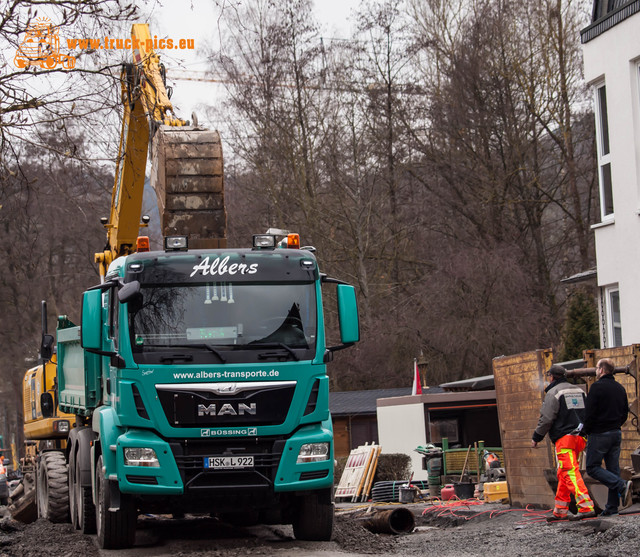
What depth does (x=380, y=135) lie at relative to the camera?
3775 cm

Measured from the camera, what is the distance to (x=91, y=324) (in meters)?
11.4

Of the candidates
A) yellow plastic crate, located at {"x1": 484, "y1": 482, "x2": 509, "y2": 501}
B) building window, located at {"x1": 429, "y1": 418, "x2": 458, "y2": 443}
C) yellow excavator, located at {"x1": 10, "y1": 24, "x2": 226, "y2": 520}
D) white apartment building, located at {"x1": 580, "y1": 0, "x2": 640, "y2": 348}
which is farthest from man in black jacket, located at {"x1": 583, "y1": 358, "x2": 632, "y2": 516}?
building window, located at {"x1": 429, "y1": 418, "x2": 458, "y2": 443}

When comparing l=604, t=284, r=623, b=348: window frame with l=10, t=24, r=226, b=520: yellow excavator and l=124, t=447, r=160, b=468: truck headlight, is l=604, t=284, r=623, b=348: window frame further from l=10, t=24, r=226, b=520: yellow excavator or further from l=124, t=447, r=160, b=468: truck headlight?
l=124, t=447, r=160, b=468: truck headlight

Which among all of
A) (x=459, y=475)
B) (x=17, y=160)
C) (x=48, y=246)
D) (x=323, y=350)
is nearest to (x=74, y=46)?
(x=17, y=160)

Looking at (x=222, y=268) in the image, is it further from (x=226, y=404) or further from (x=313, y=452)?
(x=313, y=452)

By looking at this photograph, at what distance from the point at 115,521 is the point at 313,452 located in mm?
2226

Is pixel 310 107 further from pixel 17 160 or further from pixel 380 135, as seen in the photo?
pixel 17 160

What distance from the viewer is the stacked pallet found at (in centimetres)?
2642

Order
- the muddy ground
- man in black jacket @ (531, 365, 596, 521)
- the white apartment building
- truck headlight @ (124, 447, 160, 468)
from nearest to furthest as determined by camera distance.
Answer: the muddy ground → truck headlight @ (124, 447, 160, 468) → man in black jacket @ (531, 365, 596, 521) → the white apartment building

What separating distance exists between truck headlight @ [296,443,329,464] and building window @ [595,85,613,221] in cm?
1010

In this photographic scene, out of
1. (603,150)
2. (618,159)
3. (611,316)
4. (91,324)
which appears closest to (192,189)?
(91,324)

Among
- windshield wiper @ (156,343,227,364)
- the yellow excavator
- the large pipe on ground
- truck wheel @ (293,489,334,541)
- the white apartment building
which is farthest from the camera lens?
the white apartment building

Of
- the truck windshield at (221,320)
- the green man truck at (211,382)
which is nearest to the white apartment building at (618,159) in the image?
the green man truck at (211,382)

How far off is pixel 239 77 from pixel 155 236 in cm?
2475
